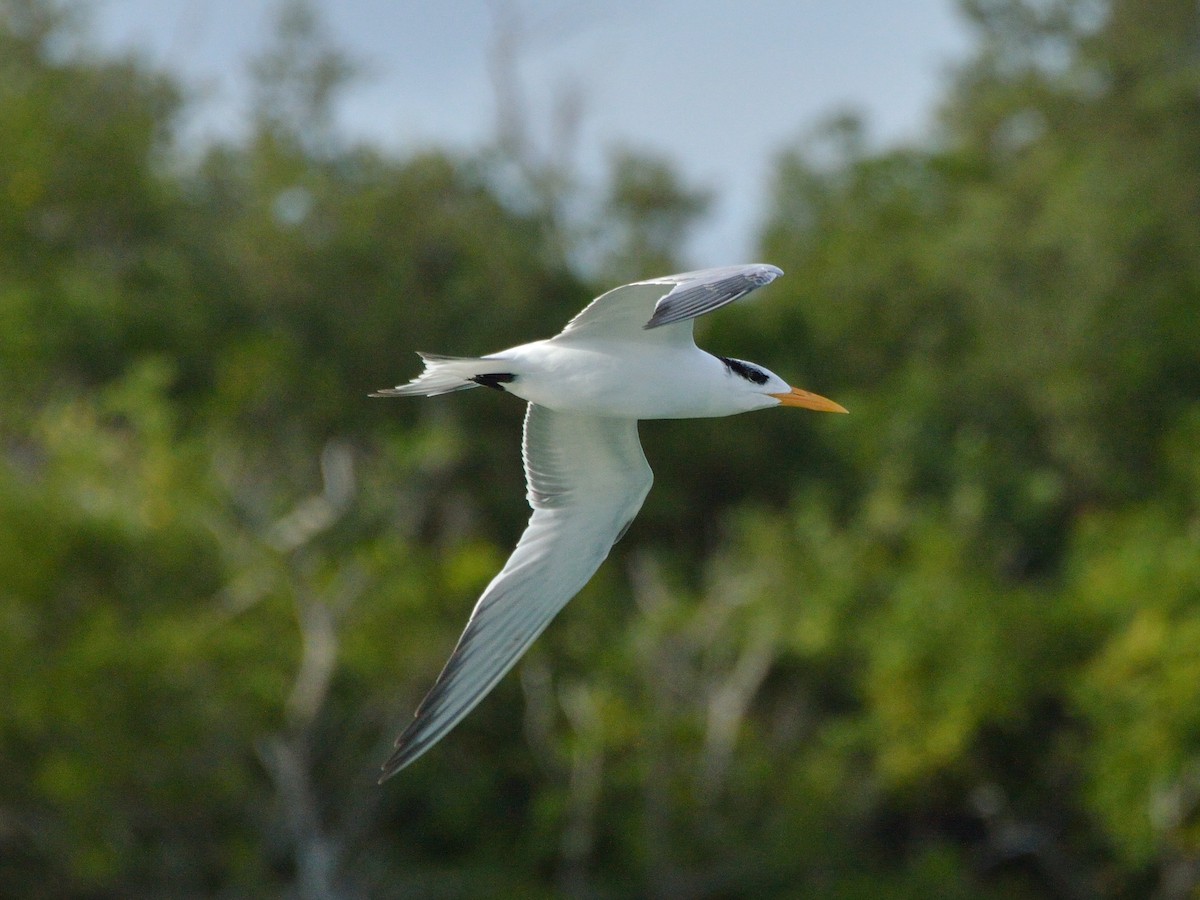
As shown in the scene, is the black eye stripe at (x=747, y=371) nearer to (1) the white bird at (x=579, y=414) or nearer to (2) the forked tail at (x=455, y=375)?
(1) the white bird at (x=579, y=414)

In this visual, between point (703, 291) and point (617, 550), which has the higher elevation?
point (703, 291)

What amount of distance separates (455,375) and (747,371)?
3.14 feet

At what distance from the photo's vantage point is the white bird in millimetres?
6398

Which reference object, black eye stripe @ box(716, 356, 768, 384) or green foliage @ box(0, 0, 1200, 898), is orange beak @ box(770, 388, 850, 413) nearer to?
black eye stripe @ box(716, 356, 768, 384)

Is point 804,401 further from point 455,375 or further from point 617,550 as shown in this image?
point 617,550

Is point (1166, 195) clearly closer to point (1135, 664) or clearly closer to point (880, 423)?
point (880, 423)

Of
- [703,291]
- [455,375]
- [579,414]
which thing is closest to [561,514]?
[579,414]

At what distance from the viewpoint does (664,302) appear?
5.71 meters

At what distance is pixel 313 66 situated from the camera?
30.9m

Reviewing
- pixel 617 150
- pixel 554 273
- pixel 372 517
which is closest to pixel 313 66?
pixel 617 150

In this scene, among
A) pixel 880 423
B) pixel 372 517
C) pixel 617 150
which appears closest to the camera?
pixel 372 517

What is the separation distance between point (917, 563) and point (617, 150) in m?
12.3

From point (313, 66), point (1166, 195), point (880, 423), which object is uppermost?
point (313, 66)

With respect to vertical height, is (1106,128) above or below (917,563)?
above
